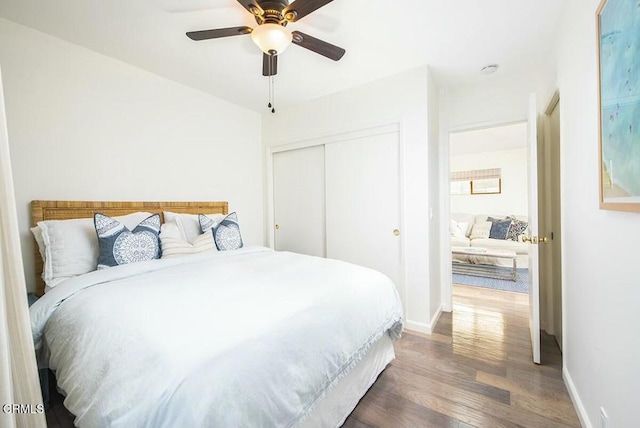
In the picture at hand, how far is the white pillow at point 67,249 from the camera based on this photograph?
1.66 meters

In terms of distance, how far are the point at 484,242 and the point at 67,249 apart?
226 inches

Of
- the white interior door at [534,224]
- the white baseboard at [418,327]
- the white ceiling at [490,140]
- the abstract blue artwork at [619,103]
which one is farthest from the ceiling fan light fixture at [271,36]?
the white ceiling at [490,140]

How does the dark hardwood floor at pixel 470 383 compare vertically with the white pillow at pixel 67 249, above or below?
below

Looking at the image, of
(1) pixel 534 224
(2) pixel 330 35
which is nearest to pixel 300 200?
(2) pixel 330 35

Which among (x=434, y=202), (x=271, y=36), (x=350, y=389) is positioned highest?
(x=271, y=36)

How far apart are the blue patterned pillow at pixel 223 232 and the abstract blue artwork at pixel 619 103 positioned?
2474 mm

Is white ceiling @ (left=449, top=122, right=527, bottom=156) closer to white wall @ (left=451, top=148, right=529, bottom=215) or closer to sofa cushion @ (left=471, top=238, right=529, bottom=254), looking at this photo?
white wall @ (left=451, top=148, right=529, bottom=215)

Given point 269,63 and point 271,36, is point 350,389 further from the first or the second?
point 269,63

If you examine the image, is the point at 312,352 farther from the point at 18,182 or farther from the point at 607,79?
the point at 18,182

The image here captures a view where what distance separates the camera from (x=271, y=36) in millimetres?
1543

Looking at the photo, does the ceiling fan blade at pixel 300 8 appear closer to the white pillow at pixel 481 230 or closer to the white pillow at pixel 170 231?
the white pillow at pixel 170 231

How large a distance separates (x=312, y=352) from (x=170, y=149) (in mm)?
2564

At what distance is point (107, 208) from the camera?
223 cm

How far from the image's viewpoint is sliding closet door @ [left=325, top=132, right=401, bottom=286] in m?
2.66
